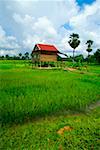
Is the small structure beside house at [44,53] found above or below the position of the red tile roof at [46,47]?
below

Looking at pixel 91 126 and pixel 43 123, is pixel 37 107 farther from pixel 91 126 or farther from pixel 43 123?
pixel 91 126

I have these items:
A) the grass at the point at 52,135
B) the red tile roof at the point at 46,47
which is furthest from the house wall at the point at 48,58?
the grass at the point at 52,135

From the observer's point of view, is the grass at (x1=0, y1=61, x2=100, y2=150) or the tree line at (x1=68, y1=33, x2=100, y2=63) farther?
the tree line at (x1=68, y1=33, x2=100, y2=63)

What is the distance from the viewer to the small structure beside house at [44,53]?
3959 cm

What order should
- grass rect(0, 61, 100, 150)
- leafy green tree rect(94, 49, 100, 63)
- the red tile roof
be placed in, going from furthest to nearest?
leafy green tree rect(94, 49, 100, 63) → the red tile roof → grass rect(0, 61, 100, 150)

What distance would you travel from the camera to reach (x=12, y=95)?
11.3m

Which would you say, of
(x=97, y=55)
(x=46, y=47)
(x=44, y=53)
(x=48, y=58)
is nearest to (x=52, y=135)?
(x=44, y=53)

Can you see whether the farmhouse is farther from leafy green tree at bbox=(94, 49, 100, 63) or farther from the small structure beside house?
leafy green tree at bbox=(94, 49, 100, 63)

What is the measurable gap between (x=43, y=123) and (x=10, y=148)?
210 cm

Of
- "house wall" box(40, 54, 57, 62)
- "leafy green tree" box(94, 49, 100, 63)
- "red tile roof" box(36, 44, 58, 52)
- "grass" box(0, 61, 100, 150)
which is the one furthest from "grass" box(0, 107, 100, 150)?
"leafy green tree" box(94, 49, 100, 63)

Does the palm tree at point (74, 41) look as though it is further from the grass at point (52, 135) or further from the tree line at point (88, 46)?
the grass at point (52, 135)

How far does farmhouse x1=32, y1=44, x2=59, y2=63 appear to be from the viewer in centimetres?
Answer: 3959

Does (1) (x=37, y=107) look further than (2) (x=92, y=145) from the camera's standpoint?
Yes

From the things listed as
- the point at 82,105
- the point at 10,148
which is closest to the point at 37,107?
the point at 82,105
